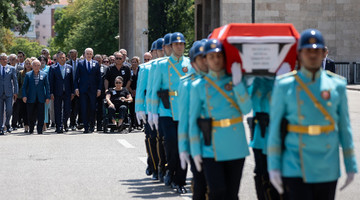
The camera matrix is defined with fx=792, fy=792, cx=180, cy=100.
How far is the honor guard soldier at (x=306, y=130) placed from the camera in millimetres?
5906

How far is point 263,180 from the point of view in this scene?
7641 millimetres

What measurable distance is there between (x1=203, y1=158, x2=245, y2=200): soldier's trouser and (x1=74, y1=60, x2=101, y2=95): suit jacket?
49.0 ft

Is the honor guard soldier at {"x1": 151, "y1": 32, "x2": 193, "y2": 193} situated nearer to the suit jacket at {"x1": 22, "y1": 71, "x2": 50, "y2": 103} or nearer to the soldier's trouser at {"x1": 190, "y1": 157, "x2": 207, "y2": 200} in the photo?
the soldier's trouser at {"x1": 190, "y1": 157, "x2": 207, "y2": 200}

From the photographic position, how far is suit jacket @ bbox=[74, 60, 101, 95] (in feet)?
71.6

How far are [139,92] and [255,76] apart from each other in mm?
5357

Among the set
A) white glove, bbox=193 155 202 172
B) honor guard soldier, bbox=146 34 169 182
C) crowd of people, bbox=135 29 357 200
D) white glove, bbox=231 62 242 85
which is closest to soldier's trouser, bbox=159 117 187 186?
honor guard soldier, bbox=146 34 169 182

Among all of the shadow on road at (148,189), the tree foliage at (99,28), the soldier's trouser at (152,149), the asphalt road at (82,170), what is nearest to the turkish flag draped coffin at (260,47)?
the asphalt road at (82,170)

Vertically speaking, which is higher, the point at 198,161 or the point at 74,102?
the point at 74,102

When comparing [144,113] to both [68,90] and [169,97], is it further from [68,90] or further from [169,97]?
[68,90]

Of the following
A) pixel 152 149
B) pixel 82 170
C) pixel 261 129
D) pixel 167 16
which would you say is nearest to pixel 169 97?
pixel 152 149

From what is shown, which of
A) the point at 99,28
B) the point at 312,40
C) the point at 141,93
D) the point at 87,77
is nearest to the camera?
the point at 312,40

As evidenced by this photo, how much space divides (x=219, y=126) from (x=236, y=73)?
1.65 ft

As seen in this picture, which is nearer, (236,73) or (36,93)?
(236,73)

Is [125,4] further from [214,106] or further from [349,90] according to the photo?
[214,106]
